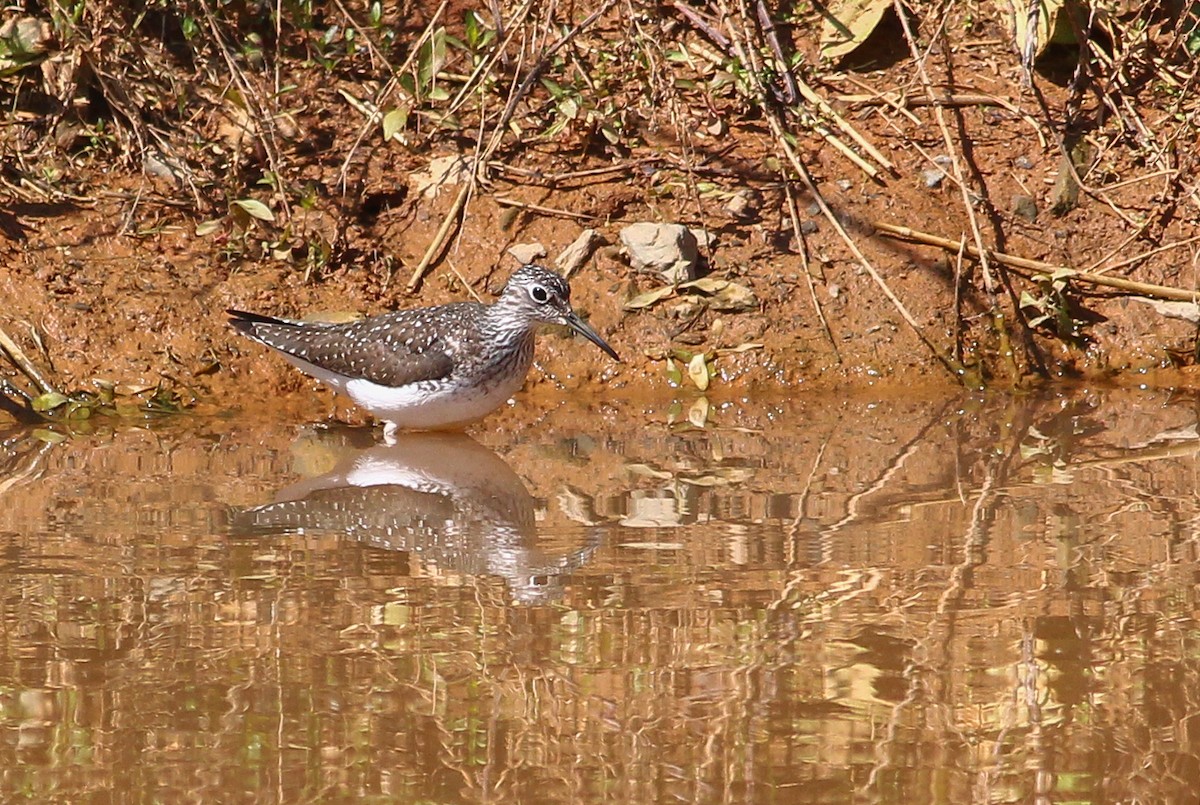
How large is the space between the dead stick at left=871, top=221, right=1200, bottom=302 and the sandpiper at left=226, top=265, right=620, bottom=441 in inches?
81.5

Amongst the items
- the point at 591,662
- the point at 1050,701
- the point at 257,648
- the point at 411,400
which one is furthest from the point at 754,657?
the point at 411,400

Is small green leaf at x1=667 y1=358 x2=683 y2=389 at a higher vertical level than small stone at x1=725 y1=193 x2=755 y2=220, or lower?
lower

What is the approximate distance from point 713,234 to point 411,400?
94.2 inches

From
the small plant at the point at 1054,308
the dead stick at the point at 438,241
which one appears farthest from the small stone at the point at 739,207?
the small plant at the point at 1054,308

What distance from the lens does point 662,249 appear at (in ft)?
28.9

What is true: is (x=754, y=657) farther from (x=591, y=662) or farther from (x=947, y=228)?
(x=947, y=228)

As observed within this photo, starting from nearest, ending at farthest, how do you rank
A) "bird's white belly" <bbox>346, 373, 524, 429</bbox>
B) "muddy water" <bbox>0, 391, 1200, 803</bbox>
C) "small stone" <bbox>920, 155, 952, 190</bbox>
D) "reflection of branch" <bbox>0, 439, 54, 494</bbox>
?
"muddy water" <bbox>0, 391, 1200, 803</bbox> < "reflection of branch" <bbox>0, 439, 54, 494</bbox> < "bird's white belly" <bbox>346, 373, 524, 429</bbox> < "small stone" <bbox>920, 155, 952, 190</bbox>

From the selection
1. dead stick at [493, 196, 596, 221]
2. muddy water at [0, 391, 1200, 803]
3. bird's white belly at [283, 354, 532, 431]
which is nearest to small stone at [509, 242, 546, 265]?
dead stick at [493, 196, 596, 221]

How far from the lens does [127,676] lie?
14.1ft

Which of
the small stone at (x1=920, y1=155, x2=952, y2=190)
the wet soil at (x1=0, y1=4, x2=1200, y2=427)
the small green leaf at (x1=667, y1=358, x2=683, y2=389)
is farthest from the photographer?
the small stone at (x1=920, y1=155, x2=952, y2=190)

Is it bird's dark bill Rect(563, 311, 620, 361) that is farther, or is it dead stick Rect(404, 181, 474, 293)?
dead stick Rect(404, 181, 474, 293)

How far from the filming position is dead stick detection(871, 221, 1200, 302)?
8.74 m

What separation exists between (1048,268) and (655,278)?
2187mm

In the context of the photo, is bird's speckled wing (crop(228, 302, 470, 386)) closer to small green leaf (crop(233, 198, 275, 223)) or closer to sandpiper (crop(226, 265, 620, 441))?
sandpiper (crop(226, 265, 620, 441))
